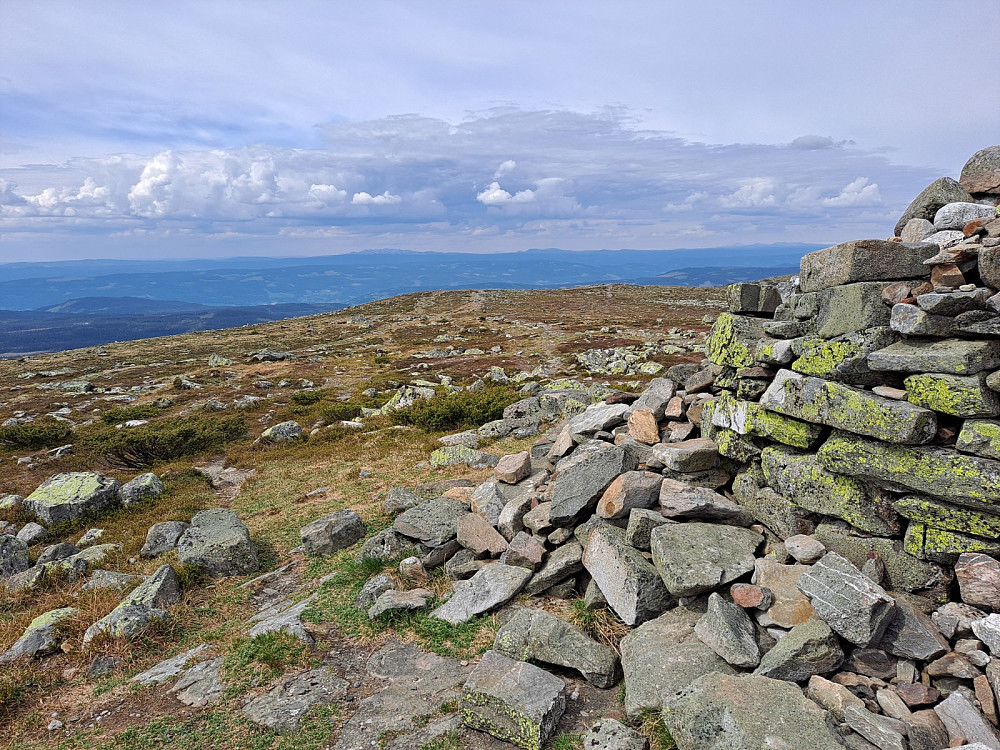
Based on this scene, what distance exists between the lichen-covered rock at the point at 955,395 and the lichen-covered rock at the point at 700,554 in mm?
3549

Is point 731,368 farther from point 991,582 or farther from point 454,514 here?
point 454,514

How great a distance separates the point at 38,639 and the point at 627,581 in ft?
38.6

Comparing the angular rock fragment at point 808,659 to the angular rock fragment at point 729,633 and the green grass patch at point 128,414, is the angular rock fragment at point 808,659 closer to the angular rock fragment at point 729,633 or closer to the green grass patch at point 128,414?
the angular rock fragment at point 729,633

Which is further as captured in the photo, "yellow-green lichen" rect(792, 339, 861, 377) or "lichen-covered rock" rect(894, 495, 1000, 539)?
"yellow-green lichen" rect(792, 339, 861, 377)

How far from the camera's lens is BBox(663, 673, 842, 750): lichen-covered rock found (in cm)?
568

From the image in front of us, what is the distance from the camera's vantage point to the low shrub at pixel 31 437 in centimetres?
2936

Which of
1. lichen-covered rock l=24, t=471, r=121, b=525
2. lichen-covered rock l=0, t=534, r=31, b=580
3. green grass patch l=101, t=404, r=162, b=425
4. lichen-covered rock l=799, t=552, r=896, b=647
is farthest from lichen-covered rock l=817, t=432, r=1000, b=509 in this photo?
green grass patch l=101, t=404, r=162, b=425

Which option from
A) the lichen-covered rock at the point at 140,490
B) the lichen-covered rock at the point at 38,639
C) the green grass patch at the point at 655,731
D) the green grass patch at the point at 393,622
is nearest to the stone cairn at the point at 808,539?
the green grass patch at the point at 655,731

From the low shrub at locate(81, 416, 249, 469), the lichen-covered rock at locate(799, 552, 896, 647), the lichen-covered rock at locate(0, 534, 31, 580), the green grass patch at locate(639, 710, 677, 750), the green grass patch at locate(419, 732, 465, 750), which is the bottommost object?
the low shrub at locate(81, 416, 249, 469)

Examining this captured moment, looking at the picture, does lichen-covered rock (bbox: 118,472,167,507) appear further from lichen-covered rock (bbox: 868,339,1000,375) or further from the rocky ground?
lichen-covered rock (bbox: 868,339,1000,375)

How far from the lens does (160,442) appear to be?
87.9 feet

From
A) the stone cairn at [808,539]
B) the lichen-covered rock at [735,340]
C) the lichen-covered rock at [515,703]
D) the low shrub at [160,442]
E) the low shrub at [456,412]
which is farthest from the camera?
the low shrub at [456,412]

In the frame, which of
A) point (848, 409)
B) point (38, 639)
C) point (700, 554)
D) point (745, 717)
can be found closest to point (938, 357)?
point (848, 409)

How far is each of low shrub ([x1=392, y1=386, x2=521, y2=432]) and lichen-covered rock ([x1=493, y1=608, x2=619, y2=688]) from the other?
61.8 ft
